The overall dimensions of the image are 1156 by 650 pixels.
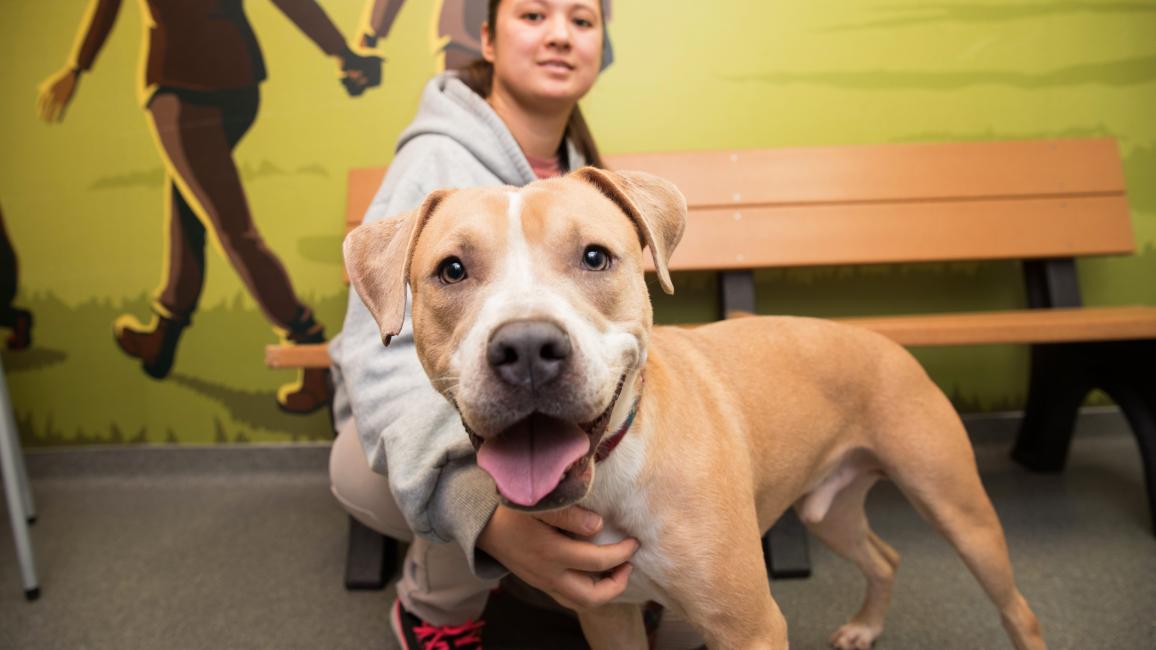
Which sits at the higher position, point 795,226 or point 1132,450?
point 795,226

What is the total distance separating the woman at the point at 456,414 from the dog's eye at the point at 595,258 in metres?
0.45

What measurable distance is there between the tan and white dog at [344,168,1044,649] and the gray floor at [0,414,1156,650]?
43cm

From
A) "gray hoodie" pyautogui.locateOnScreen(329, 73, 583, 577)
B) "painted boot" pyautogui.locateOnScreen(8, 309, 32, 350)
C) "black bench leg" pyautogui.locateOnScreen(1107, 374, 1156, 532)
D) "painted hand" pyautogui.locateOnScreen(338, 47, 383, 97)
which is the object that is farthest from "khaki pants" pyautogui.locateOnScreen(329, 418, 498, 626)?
"painted boot" pyautogui.locateOnScreen(8, 309, 32, 350)

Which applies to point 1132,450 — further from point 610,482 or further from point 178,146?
point 178,146

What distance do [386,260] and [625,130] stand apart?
7.36ft

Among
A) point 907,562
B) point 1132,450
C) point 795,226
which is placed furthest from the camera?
point 1132,450

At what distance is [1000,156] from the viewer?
125 inches

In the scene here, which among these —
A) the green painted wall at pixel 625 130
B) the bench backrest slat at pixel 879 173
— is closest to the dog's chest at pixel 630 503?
the bench backrest slat at pixel 879 173

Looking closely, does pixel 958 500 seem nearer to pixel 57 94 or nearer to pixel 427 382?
pixel 427 382

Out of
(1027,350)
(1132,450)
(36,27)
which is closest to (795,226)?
(1027,350)

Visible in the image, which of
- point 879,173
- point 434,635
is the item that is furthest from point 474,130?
point 879,173

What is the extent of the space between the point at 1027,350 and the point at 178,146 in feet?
13.8

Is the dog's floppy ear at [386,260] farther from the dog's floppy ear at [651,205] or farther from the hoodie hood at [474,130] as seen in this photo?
the hoodie hood at [474,130]

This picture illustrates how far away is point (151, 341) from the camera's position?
367cm
